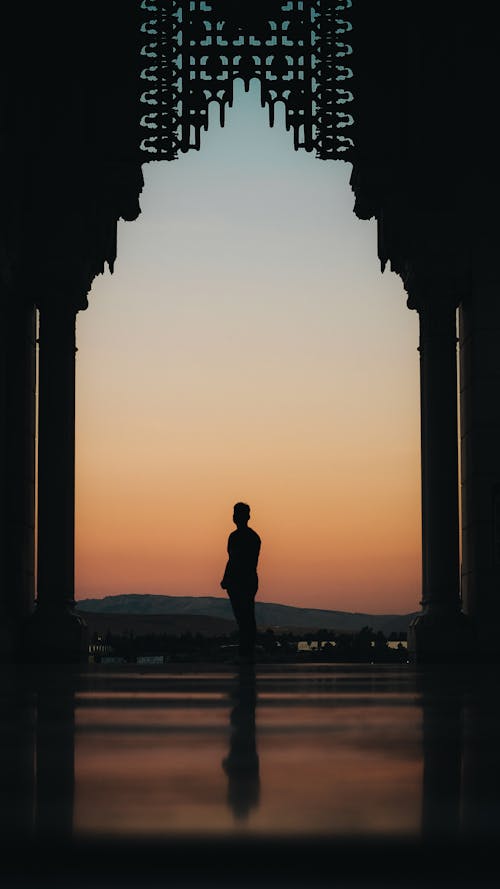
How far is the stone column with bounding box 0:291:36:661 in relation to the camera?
19266 millimetres

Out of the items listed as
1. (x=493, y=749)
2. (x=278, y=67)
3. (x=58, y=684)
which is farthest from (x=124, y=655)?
(x=493, y=749)

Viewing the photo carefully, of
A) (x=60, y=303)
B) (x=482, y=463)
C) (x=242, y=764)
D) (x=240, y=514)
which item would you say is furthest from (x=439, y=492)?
(x=242, y=764)

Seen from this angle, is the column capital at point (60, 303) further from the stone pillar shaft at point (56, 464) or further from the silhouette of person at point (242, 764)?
the silhouette of person at point (242, 764)

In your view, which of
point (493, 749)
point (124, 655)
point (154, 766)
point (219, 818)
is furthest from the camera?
point (124, 655)

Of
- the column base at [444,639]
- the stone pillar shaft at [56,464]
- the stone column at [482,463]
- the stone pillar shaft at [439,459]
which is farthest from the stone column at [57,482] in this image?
the stone column at [482,463]

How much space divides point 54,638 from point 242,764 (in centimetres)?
1561

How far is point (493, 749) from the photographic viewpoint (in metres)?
4.12

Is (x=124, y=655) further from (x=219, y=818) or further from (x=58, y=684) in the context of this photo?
(x=219, y=818)

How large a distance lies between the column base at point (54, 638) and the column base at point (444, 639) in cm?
455

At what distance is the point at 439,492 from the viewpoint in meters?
19.0

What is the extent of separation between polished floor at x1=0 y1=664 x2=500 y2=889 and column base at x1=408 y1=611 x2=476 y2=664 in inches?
472

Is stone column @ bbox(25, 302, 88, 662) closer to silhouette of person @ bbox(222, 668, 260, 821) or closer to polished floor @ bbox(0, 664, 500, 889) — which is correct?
silhouette of person @ bbox(222, 668, 260, 821)

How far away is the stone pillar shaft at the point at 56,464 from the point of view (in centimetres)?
1941

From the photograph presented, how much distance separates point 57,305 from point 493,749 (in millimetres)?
16228
